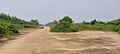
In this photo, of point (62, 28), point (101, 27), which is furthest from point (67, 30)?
point (101, 27)

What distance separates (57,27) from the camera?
5547 cm

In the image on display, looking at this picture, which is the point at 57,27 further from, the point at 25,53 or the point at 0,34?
the point at 25,53

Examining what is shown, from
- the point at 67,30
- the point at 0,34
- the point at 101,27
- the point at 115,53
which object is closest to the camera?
the point at 115,53

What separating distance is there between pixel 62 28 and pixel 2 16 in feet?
97.7

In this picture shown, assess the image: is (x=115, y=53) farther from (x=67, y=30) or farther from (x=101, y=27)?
(x=101, y=27)

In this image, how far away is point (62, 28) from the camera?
54.3 m

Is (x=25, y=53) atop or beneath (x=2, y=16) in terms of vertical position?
beneath

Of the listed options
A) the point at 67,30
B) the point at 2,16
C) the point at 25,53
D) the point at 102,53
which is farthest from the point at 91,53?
the point at 2,16

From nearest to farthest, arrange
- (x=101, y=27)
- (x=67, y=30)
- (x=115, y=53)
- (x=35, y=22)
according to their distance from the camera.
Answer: (x=115, y=53)
(x=67, y=30)
(x=101, y=27)
(x=35, y=22)

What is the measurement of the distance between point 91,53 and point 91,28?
5054 centimetres

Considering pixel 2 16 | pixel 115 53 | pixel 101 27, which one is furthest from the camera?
pixel 2 16

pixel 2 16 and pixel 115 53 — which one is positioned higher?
pixel 2 16

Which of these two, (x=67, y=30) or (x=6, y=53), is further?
(x=67, y=30)

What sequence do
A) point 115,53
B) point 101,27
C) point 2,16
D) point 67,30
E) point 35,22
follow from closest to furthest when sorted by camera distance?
point 115,53, point 67,30, point 101,27, point 2,16, point 35,22
